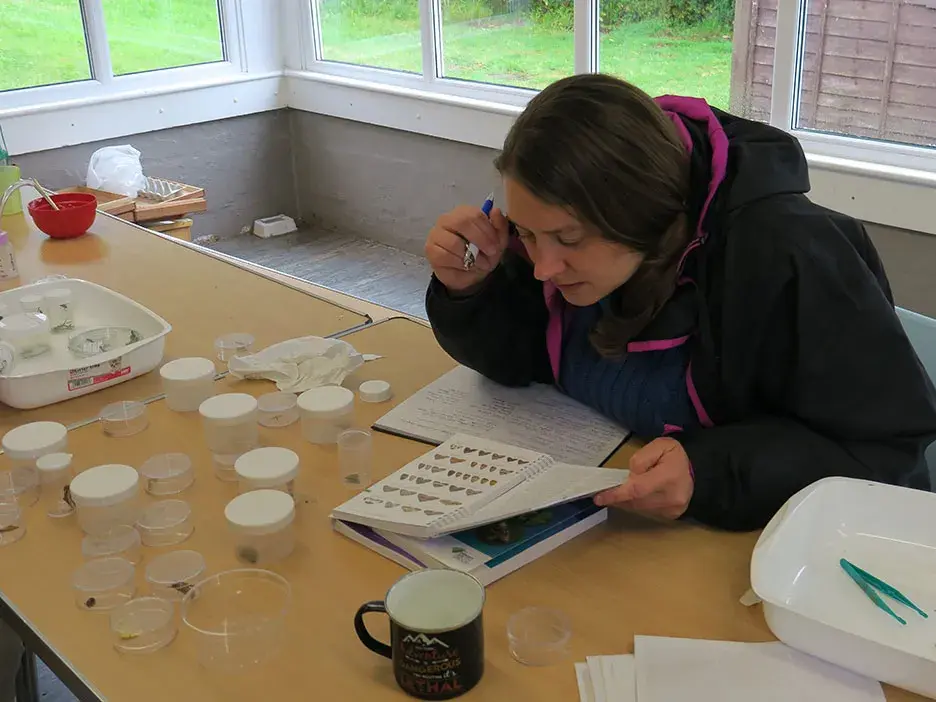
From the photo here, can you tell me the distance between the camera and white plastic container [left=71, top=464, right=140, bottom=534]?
112cm

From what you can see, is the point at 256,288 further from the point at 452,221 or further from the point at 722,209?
the point at 722,209

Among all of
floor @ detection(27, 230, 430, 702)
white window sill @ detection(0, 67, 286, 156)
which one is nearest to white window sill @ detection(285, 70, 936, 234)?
white window sill @ detection(0, 67, 286, 156)

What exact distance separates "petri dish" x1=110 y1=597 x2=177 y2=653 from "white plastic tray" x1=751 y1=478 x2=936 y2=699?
22.4 inches

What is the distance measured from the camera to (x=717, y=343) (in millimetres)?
1192

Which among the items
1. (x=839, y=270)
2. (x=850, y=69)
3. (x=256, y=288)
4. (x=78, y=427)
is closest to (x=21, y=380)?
(x=78, y=427)

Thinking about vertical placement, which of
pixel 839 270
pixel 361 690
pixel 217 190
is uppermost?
pixel 839 270

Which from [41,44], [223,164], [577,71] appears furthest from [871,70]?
[41,44]

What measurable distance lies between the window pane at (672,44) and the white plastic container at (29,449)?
2031mm

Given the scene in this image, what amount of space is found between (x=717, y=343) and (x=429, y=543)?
17.0 inches

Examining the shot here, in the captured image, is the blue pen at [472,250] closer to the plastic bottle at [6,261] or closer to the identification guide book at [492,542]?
the identification guide book at [492,542]

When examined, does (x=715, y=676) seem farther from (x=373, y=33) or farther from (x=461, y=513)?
(x=373, y=33)

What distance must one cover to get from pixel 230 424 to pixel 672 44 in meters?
2.30

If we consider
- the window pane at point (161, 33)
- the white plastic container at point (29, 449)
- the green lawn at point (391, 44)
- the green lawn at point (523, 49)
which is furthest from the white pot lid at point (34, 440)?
the window pane at point (161, 33)

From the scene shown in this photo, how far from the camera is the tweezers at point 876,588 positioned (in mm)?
933
